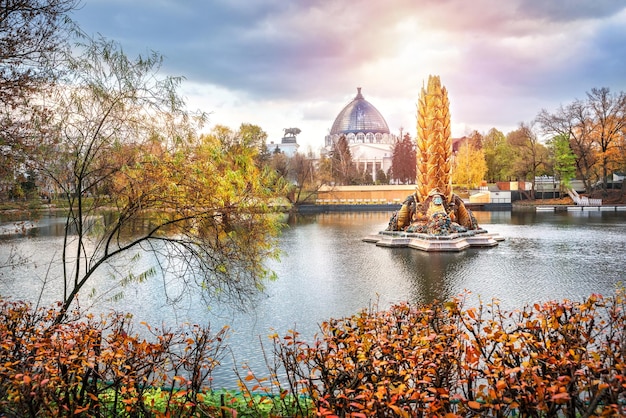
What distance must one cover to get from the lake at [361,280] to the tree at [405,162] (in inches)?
1937

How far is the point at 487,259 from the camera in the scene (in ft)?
69.3

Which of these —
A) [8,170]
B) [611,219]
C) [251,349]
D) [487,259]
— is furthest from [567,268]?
[611,219]

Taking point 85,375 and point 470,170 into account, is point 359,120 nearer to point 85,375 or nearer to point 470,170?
point 470,170

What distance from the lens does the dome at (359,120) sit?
123812 mm

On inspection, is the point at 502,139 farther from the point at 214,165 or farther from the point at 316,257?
the point at 214,165

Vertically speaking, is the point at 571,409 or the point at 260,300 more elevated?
the point at 571,409

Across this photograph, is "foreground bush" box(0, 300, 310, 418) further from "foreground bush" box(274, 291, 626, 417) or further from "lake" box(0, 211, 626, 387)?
"lake" box(0, 211, 626, 387)

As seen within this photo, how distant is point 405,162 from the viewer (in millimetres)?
77500

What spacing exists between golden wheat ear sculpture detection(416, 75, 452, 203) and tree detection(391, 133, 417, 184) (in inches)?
1960

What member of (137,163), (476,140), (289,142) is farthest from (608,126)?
(289,142)

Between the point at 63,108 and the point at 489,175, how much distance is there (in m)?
71.2

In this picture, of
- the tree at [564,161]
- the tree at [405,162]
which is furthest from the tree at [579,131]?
the tree at [405,162]

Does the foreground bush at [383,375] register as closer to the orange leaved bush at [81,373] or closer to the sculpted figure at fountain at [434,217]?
the orange leaved bush at [81,373]

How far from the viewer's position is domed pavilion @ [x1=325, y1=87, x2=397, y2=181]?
11319cm
